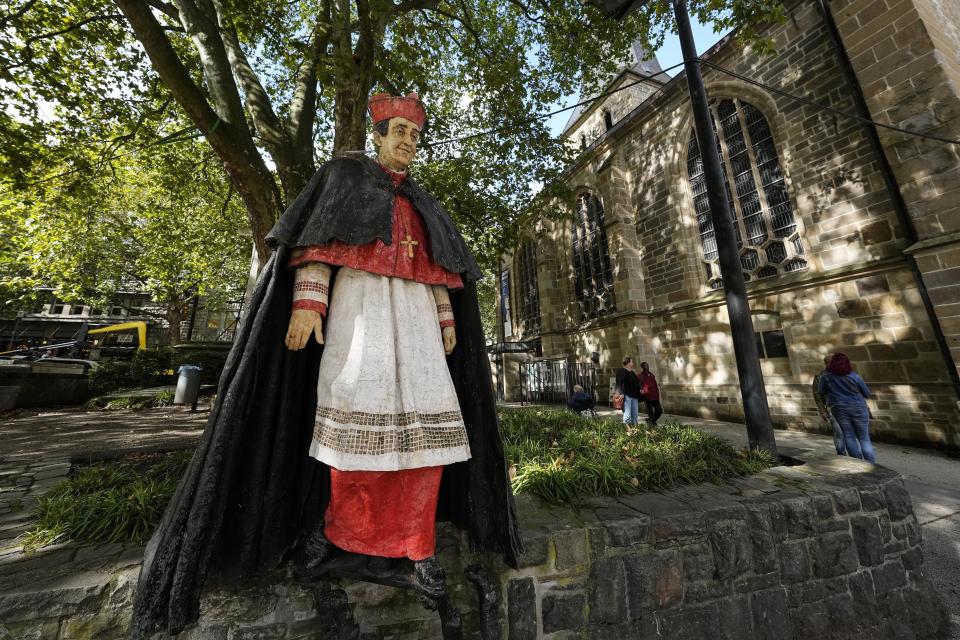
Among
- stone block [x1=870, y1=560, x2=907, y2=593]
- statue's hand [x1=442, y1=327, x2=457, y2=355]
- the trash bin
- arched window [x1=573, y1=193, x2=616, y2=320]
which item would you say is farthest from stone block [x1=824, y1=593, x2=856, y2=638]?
arched window [x1=573, y1=193, x2=616, y2=320]

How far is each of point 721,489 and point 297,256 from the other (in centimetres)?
302

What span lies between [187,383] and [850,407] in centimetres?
1135

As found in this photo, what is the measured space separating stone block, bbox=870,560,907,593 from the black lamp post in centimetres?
91

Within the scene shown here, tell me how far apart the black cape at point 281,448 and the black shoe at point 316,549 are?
0.67 ft

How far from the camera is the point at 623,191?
12.2 m

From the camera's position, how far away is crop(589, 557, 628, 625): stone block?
76.4 inches

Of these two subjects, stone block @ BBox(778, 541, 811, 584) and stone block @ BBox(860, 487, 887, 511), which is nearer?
stone block @ BBox(778, 541, 811, 584)

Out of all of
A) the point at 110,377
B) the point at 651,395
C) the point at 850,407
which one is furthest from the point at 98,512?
the point at 110,377

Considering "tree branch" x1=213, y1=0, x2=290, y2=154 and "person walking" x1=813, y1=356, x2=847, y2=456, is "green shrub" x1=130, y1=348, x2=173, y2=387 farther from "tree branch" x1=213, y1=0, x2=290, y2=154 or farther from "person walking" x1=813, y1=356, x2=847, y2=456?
"person walking" x1=813, y1=356, x2=847, y2=456

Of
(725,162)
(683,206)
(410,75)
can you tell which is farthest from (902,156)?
(410,75)

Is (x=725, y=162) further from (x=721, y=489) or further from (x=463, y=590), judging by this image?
(x=463, y=590)

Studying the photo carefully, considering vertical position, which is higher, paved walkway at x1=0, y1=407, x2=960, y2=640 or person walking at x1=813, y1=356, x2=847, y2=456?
person walking at x1=813, y1=356, x2=847, y2=456

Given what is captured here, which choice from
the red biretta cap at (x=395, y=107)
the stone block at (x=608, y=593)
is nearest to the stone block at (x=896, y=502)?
the stone block at (x=608, y=593)

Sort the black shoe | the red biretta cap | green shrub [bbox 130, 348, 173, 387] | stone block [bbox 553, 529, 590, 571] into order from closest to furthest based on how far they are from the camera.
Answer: the black shoe
the red biretta cap
stone block [bbox 553, 529, 590, 571]
green shrub [bbox 130, 348, 173, 387]
